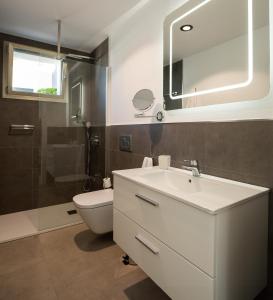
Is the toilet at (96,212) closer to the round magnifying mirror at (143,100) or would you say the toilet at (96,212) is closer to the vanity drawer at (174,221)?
the vanity drawer at (174,221)

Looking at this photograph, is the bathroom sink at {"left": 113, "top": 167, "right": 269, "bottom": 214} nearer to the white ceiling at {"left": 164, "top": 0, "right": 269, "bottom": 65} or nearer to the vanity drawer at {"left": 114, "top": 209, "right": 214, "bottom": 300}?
the vanity drawer at {"left": 114, "top": 209, "right": 214, "bottom": 300}

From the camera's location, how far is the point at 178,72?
159cm

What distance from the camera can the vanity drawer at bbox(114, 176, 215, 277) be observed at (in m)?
0.80

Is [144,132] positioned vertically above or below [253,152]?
above

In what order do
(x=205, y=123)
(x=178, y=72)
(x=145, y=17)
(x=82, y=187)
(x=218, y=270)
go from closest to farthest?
(x=218, y=270), (x=205, y=123), (x=178, y=72), (x=145, y=17), (x=82, y=187)

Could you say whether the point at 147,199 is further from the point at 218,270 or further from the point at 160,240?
the point at 218,270

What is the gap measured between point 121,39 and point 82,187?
1871 mm

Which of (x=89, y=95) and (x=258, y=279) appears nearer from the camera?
(x=258, y=279)

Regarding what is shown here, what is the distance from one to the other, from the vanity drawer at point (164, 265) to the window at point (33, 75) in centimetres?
200

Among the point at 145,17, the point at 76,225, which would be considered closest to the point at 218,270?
the point at 76,225

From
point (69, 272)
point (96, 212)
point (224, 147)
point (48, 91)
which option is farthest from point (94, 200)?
point (48, 91)

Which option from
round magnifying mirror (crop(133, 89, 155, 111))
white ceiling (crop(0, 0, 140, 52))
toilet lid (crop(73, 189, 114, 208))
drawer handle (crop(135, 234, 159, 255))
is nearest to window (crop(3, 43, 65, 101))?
white ceiling (crop(0, 0, 140, 52))

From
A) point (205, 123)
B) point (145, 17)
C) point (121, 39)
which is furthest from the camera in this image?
point (121, 39)

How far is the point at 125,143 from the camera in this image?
2238mm
